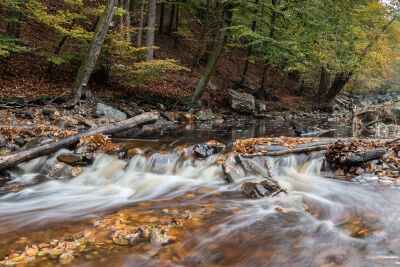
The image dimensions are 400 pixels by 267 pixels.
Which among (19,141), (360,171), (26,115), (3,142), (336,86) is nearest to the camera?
(360,171)

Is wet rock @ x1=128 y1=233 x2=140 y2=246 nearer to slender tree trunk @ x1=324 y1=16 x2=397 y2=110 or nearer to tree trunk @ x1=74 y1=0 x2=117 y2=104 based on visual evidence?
tree trunk @ x1=74 y1=0 x2=117 y2=104

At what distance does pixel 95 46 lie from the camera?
13602mm

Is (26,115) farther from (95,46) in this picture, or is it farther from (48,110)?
(95,46)

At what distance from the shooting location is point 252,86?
24203 mm

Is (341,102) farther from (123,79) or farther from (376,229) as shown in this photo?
(376,229)

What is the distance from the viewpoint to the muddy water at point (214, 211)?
4238 mm

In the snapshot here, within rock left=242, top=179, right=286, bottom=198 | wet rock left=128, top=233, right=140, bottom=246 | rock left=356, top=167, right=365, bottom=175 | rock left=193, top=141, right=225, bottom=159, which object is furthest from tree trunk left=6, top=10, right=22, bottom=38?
rock left=356, top=167, right=365, bottom=175

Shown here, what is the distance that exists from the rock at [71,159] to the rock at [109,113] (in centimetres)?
456

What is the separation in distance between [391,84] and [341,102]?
23.6 meters

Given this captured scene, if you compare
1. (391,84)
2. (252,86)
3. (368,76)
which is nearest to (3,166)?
(252,86)

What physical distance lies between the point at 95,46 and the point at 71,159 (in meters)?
6.49

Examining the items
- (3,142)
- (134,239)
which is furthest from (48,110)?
(134,239)

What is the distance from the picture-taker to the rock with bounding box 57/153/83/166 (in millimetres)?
8309

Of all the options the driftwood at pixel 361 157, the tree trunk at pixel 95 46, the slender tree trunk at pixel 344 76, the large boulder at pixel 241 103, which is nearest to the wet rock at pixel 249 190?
the driftwood at pixel 361 157
